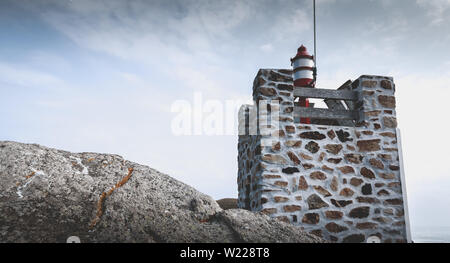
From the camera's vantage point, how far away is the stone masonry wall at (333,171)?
516cm

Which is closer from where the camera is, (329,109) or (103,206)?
(103,206)

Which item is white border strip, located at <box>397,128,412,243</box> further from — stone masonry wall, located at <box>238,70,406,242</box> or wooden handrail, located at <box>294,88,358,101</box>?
wooden handrail, located at <box>294,88,358,101</box>

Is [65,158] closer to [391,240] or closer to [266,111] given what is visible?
[266,111]

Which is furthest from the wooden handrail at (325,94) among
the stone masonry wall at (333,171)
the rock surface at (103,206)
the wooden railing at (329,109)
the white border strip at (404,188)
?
the rock surface at (103,206)

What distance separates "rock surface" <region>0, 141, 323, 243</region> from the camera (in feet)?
9.85

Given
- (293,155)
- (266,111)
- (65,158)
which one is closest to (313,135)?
(293,155)

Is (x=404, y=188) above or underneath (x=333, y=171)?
underneath

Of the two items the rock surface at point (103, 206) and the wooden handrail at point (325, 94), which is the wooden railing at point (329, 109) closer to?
the wooden handrail at point (325, 94)

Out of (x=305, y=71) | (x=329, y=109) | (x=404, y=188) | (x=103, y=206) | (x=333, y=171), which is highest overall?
(x=305, y=71)

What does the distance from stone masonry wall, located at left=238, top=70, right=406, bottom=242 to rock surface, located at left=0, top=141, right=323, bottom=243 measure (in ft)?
4.94

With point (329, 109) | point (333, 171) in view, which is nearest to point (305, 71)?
point (329, 109)

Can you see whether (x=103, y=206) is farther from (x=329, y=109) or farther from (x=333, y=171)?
(x=329, y=109)

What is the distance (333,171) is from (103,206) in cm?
351

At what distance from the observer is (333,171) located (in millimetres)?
5379
